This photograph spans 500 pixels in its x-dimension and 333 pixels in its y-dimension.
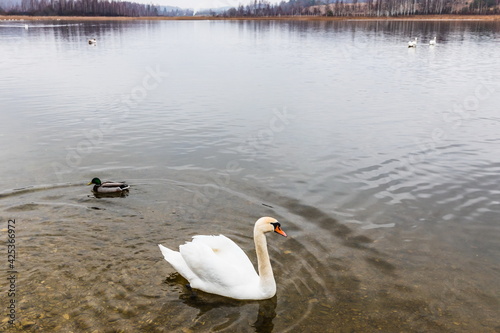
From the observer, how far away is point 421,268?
342 inches

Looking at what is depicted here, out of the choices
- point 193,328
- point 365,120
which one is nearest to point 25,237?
point 193,328

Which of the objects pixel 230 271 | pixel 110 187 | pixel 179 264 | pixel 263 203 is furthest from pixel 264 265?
pixel 110 187

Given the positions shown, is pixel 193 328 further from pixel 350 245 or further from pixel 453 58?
pixel 453 58

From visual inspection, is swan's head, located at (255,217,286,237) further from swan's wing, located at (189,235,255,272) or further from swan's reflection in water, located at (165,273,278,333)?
swan's reflection in water, located at (165,273,278,333)

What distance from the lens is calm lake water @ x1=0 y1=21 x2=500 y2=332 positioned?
739cm

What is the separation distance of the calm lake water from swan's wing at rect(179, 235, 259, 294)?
14.3 inches

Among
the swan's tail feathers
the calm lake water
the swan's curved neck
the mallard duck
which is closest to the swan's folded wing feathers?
the swan's curved neck

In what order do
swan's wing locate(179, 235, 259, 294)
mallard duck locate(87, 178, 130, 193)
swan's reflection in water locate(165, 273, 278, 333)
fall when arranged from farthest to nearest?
mallard duck locate(87, 178, 130, 193) → swan's wing locate(179, 235, 259, 294) → swan's reflection in water locate(165, 273, 278, 333)

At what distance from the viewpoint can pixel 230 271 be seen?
24.2 ft

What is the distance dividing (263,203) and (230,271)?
168 inches

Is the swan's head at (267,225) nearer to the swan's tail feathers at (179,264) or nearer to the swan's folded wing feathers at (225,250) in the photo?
the swan's folded wing feathers at (225,250)

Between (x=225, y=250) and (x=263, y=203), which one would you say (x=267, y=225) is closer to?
(x=225, y=250)

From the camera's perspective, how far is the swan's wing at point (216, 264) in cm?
736

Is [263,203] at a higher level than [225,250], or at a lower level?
lower
